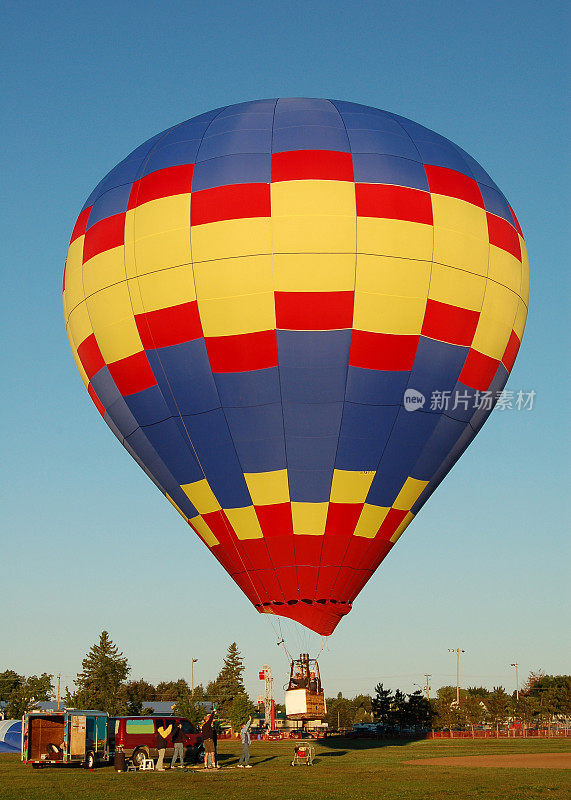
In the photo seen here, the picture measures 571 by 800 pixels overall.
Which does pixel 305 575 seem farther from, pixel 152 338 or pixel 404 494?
pixel 152 338

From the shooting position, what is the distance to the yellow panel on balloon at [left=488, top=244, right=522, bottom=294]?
67.1ft

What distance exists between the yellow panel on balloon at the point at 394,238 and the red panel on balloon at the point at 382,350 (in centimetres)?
171

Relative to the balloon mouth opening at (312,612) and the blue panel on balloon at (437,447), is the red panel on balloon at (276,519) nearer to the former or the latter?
the balloon mouth opening at (312,612)

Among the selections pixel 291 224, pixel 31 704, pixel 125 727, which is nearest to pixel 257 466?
pixel 291 224

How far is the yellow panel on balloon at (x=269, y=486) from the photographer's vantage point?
19188mm

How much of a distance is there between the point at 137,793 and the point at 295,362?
865cm

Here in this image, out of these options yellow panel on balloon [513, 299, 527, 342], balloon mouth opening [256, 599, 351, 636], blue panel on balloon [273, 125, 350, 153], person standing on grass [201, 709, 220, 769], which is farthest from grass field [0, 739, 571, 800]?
blue panel on balloon [273, 125, 350, 153]

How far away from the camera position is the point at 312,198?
1884cm

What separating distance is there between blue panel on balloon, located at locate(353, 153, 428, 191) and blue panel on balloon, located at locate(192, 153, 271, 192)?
197 centimetres

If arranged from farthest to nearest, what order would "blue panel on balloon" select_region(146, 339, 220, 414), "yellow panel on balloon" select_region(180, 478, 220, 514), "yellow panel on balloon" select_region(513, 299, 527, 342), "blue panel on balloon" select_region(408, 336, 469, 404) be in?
"yellow panel on balloon" select_region(513, 299, 527, 342) < "yellow panel on balloon" select_region(180, 478, 220, 514) < "blue panel on balloon" select_region(408, 336, 469, 404) < "blue panel on balloon" select_region(146, 339, 220, 414)

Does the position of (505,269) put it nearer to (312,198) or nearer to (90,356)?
(312,198)

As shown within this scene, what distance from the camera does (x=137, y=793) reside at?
14508 millimetres

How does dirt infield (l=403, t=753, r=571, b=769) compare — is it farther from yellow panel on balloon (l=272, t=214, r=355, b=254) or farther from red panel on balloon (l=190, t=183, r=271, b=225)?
red panel on balloon (l=190, t=183, r=271, b=225)

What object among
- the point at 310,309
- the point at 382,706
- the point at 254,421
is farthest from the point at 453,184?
the point at 382,706
